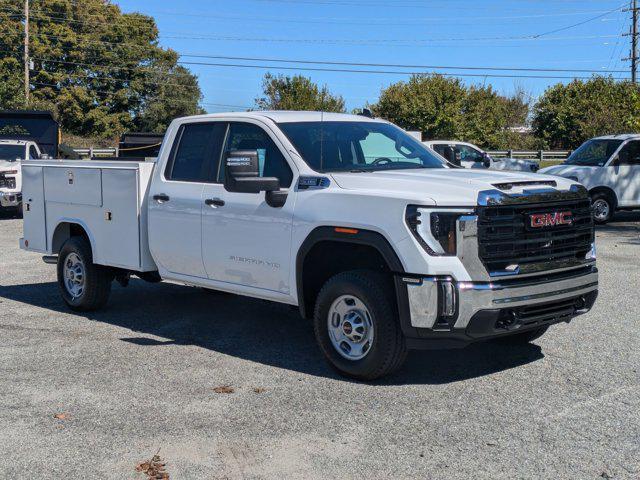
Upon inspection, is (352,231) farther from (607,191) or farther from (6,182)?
(6,182)

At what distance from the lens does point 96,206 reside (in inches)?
332

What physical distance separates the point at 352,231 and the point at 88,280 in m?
3.71

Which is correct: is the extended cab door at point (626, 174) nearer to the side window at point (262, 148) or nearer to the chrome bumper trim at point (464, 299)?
the side window at point (262, 148)

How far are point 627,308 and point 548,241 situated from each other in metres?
3.29

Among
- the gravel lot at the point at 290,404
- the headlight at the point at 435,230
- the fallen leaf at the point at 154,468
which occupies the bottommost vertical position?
the fallen leaf at the point at 154,468

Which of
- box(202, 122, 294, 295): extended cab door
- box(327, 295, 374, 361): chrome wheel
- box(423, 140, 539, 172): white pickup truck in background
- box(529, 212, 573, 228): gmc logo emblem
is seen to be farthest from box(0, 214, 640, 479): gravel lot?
box(423, 140, 539, 172): white pickup truck in background

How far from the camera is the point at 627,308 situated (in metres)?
8.84

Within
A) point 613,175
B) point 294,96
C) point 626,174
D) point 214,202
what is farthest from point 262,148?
point 294,96

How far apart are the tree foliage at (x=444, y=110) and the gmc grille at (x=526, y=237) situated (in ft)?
159

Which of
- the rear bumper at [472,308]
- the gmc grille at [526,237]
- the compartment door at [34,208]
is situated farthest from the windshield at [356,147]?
the compartment door at [34,208]

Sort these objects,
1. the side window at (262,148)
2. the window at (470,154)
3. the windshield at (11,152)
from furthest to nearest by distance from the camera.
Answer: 1. the window at (470,154)
2. the windshield at (11,152)
3. the side window at (262,148)

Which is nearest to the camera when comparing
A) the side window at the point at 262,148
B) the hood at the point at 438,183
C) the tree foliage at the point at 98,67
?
the hood at the point at 438,183

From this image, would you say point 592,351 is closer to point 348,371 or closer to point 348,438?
point 348,371

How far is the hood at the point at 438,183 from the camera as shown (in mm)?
5719
